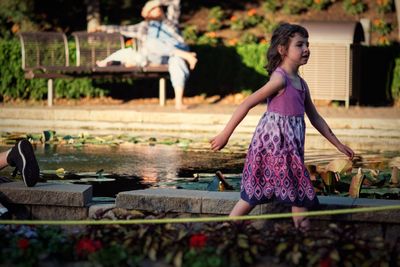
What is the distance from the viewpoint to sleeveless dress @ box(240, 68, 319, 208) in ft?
19.7

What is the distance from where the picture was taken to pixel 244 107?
5977 mm

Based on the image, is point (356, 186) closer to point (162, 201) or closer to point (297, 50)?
point (297, 50)

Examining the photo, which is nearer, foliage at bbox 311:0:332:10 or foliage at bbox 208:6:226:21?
foliage at bbox 208:6:226:21

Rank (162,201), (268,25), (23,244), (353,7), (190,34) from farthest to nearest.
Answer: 1. (353,7)
2. (268,25)
3. (190,34)
4. (162,201)
5. (23,244)

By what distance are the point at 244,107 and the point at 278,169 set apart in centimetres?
41

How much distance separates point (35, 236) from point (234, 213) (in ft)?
3.81

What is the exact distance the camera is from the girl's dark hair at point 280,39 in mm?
6234

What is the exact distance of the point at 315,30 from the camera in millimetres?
16703

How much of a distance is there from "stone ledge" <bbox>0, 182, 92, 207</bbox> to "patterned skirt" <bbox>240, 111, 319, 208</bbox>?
3.63 feet

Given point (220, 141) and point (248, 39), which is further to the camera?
point (248, 39)

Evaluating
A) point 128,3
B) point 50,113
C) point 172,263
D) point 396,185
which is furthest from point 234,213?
point 128,3

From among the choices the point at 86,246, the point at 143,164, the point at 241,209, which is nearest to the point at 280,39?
the point at 241,209

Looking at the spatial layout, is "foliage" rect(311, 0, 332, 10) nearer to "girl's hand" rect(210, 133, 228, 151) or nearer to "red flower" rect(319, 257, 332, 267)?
"girl's hand" rect(210, 133, 228, 151)

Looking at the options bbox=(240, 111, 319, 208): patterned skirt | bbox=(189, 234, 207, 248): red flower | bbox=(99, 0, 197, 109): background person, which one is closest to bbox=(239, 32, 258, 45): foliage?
bbox=(99, 0, 197, 109): background person
